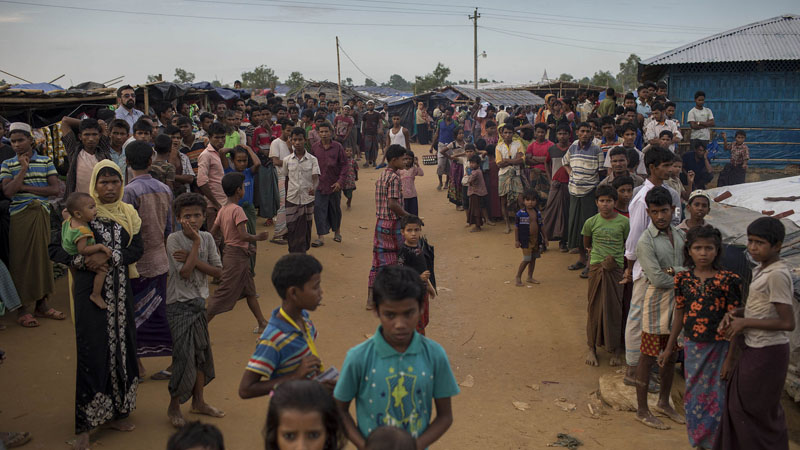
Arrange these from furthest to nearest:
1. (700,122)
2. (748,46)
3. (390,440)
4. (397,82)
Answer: (397,82) → (748,46) → (700,122) → (390,440)

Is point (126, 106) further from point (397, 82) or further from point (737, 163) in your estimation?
point (397, 82)

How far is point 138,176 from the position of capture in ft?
16.4

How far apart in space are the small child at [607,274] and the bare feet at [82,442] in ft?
14.2

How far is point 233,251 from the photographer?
6.04m

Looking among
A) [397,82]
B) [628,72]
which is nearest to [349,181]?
[628,72]

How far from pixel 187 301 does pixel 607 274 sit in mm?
Answer: 3699

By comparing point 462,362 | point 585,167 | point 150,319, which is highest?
point 585,167

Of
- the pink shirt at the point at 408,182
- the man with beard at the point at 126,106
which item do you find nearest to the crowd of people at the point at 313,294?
the man with beard at the point at 126,106

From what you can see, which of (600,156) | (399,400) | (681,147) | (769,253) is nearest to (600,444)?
(769,253)

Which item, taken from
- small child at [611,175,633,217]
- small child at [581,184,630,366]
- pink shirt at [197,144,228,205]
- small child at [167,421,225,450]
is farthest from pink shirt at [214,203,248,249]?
small child at [167,421,225,450]

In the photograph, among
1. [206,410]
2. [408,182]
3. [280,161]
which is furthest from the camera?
[408,182]

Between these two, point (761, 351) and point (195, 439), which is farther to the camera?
point (761, 351)

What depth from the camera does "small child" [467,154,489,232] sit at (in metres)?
11.3

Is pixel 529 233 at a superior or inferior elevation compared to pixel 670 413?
superior
